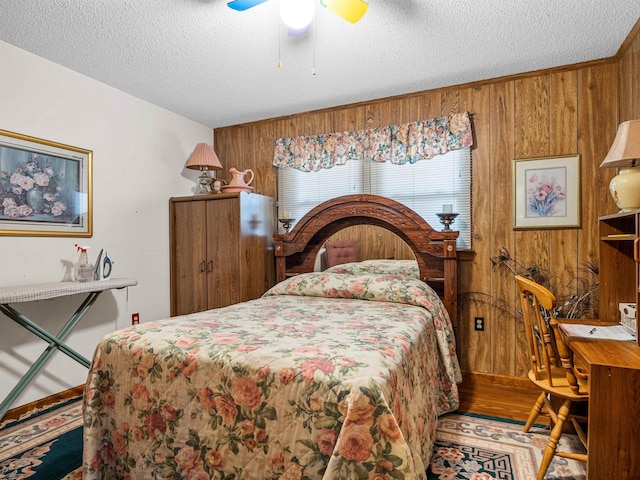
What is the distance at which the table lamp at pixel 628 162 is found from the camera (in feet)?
6.12

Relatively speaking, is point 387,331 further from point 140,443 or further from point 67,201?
point 67,201

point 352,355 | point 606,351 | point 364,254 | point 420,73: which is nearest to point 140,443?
point 352,355

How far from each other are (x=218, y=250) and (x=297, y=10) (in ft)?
7.27

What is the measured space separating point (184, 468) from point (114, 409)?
16.7 inches

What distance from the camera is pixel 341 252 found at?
343cm

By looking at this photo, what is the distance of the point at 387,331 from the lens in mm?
1796

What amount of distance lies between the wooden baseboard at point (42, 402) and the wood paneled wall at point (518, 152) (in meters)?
3.03

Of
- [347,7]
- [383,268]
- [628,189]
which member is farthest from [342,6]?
[383,268]

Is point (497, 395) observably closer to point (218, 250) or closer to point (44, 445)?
point (218, 250)

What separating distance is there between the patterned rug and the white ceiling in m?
2.39

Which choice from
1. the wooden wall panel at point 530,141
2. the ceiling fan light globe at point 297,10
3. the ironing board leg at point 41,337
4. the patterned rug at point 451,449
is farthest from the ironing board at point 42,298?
the wooden wall panel at point 530,141

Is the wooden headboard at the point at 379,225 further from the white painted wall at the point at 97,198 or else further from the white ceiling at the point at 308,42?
the white painted wall at the point at 97,198

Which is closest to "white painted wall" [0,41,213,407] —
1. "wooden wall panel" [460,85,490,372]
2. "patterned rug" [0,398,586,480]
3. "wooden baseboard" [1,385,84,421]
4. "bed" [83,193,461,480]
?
"wooden baseboard" [1,385,84,421]

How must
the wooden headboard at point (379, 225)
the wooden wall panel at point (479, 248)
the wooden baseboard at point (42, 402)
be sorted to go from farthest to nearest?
the wooden wall panel at point (479, 248) → the wooden headboard at point (379, 225) → the wooden baseboard at point (42, 402)
